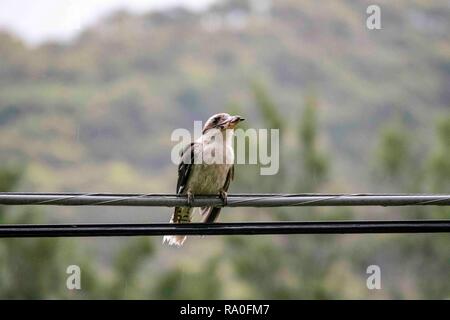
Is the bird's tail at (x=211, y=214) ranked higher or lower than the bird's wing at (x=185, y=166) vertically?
lower

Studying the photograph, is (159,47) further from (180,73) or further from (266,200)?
(266,200)

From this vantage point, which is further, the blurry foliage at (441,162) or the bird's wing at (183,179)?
the blurry foliage at (441,162)

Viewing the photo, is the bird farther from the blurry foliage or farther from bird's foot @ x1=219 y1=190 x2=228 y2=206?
the blurry foliage

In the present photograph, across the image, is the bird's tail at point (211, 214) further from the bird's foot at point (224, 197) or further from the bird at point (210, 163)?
the bird's foot at point (224, 197)

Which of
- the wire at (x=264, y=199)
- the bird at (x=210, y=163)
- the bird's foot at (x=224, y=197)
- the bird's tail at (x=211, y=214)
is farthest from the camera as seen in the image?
the bird's tail at (x=211, y=214)

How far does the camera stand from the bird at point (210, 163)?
9430 mm

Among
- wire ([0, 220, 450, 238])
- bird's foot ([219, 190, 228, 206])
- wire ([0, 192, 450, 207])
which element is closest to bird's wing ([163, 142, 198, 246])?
bird's foot ([219, 190, 228, 206])

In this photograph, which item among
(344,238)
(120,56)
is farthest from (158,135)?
(344,238)

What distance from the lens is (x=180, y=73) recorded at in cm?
8300

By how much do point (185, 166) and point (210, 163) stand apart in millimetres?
252

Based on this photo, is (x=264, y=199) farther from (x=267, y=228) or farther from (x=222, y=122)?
(x=222, y=122)

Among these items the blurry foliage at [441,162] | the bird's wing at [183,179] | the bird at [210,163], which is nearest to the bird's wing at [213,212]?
the bird at [210,163]

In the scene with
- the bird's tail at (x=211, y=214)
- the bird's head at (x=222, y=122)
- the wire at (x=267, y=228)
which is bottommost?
the wire at (x=267, y=228)
